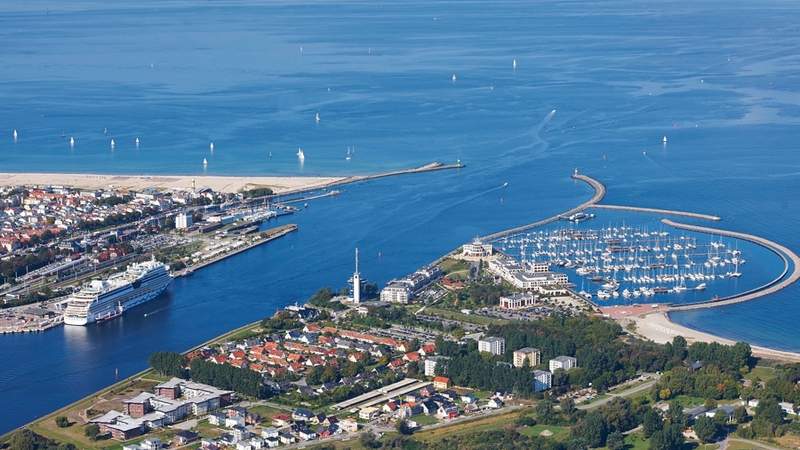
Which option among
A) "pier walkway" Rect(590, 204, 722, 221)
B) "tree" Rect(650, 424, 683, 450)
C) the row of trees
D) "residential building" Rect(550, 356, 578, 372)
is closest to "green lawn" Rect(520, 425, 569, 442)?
"tree" Rect(650, 424, 683, 450)

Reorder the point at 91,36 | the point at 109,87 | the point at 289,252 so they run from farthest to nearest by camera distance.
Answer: the point at 91,36 < the point at 109,87 < the point at 289,252

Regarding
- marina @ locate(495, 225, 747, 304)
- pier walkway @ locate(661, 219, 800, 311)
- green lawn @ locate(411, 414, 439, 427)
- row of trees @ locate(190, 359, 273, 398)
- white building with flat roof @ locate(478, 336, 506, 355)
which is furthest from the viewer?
marina @ locate(495, 225, 747, 304)

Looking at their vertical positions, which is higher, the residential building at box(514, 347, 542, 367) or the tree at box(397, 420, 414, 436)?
the residential building at box(514, 347, 542, 367)

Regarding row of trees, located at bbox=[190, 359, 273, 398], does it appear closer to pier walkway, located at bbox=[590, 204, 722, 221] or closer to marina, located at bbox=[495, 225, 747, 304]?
marina, located at bbox=[495, 225, 747, 304]

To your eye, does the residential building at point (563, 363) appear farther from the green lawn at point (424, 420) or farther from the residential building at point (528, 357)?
the green lawn at point (424, 420)

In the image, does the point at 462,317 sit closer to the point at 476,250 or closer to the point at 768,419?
the point at 476,250

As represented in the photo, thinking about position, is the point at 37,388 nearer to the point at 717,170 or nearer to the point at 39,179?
the point at 39,179

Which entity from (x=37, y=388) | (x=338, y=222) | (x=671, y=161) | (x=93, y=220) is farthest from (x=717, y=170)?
(x=37, y=388)

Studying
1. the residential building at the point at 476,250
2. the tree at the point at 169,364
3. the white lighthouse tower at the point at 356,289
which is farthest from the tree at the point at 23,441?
the residential building at the point at 476,250
